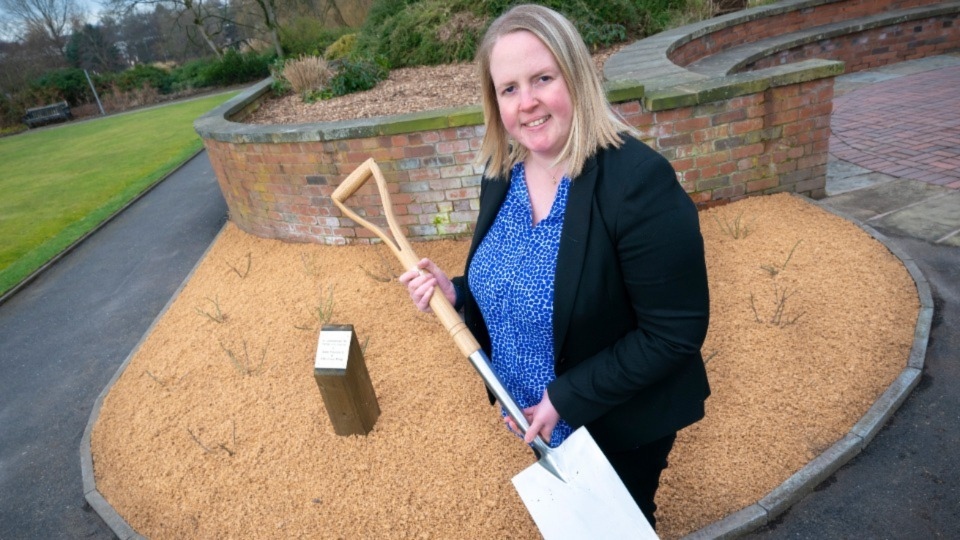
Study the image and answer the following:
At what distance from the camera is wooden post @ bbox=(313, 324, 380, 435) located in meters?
2.94

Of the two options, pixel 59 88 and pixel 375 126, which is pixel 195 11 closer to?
pixel 59 88

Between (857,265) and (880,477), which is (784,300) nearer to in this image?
(857,265)

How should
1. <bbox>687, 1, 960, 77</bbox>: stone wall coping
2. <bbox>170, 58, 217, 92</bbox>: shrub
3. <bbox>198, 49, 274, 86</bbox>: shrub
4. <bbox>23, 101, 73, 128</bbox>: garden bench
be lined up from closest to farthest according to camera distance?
<bbox>687, 1, 960, 77</bbox>: stone wall coping < <bbox>23, 101, 73, 128</bbox>: garden bench < <bbox>198, 49, 274, 86</bbox>: shrub < <bbox>170, 58, 217, 92</bbox>: shrub

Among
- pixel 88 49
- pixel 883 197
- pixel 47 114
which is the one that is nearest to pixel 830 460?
pixel 883 197

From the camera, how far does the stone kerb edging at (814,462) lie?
243cm

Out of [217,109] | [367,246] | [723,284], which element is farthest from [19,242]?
[723,284]

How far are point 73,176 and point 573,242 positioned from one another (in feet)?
44.8

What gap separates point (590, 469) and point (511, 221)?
2.39 feet

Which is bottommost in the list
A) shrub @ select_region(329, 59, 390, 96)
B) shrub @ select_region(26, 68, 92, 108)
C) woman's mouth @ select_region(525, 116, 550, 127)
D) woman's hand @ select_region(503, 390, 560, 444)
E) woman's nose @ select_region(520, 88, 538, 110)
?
woman's hand @ select_region(503, 390, 560, 444)

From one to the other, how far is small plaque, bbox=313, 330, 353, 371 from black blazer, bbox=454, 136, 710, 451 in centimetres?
157

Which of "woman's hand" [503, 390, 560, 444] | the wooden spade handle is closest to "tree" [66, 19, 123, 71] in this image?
the wooden spade handle

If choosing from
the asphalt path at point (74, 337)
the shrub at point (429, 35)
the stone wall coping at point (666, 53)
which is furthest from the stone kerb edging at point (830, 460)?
the shrub at point (429, 35)

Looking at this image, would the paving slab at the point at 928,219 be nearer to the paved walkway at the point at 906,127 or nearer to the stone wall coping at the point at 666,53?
the paved walkway at the point at 906,127

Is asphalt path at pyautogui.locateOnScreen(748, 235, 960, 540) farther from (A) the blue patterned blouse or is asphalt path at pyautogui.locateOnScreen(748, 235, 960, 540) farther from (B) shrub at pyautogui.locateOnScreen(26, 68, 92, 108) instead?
(B) shrub at pyautogui.locateOnScreen(26, 68, 92, 108)
